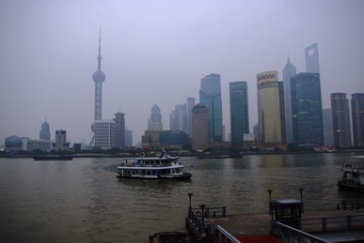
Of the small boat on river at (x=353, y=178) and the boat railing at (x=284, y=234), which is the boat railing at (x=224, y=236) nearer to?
the boat railing at (x=284, y=234)

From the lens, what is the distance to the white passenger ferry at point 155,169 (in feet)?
239

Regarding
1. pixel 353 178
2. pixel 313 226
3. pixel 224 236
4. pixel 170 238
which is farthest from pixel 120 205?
pixel 353 178

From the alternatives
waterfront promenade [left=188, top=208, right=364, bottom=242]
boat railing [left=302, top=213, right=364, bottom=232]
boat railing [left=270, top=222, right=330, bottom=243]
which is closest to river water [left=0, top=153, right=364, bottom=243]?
waterfront promenade [left=188, top=208, right=364, bottom=242]

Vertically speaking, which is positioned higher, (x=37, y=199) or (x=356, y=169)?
(x=356, y=169)

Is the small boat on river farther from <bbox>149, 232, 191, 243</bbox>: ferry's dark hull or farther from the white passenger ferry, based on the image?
<bbox>149, 232, 191, 243</bbox>: ferry's dark hull

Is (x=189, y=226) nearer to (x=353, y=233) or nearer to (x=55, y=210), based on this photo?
(x=353, y=233)

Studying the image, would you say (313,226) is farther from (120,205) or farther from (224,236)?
(120,205)

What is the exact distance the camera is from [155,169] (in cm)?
7325

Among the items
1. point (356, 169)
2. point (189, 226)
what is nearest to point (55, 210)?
point (189, 226)

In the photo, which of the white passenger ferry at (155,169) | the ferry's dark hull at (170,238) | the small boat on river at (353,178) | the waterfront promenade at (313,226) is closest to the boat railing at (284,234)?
the waterfront promenade at (313,226)

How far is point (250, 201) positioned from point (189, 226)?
2027 cm

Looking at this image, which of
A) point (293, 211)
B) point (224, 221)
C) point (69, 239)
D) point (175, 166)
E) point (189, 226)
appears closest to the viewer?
point (293, 211)

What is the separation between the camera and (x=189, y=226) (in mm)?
26422

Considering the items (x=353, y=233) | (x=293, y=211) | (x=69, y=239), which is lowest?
(x=69, y=239)
